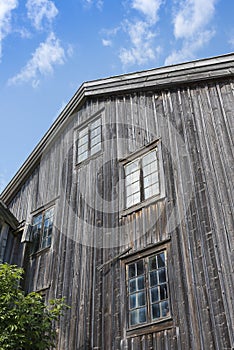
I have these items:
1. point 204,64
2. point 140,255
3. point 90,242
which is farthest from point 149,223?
point 204,64

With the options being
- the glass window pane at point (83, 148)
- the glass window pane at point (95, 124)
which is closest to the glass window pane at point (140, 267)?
the glass window pane at point (83, 148)

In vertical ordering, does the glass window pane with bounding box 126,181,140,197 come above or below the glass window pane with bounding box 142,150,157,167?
below

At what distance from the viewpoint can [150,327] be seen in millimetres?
8406

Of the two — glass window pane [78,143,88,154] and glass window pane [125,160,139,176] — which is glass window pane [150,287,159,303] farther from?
glass window pane [78,143,88,154]

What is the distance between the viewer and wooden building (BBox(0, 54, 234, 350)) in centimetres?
817

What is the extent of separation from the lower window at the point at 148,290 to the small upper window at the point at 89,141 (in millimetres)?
4582

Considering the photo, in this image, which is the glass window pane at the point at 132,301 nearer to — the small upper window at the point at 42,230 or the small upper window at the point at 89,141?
the small upper window at the point at 42,230

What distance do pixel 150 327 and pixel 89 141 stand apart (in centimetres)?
665

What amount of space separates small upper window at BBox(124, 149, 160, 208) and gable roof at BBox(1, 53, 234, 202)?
217 centimetres

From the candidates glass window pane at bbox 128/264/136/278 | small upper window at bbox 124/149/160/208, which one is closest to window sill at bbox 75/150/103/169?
small upper window at bbox 124/149/160/208

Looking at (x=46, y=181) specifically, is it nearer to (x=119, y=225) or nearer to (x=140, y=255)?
(x=119, y=225)

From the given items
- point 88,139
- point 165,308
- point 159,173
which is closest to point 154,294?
point 165,308

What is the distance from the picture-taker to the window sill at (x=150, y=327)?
8.16 m

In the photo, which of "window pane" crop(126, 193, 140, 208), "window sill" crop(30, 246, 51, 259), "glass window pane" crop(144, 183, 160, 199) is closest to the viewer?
"glass window pane" crop(144, 183, 160, 199)
